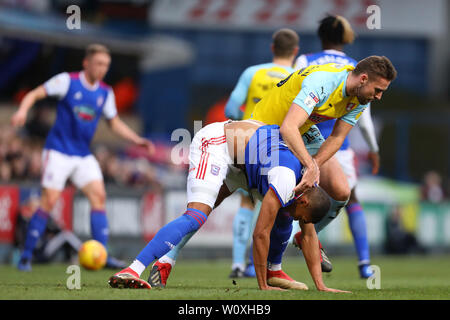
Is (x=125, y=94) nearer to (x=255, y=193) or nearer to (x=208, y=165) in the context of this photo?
(x=255, y=193)

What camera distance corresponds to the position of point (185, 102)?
89.5 ft

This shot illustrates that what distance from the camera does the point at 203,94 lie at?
112ft

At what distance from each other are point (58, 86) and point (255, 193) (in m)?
3.73

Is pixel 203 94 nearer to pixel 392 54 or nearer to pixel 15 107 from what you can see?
pixel 392 54

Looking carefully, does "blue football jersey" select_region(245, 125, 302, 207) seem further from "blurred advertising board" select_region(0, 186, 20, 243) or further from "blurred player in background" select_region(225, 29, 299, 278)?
"blurred advertising board" select_region(0, 186, 20, 243)

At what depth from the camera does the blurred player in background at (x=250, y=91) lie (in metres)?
8.22

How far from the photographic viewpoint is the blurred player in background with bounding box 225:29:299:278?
8219 mm

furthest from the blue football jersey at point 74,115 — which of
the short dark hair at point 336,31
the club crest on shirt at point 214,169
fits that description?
the club crest on shirt at point 214,169

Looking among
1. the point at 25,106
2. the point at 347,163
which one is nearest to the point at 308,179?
the point at 347,163

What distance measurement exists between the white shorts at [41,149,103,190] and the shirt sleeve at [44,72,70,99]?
0.66 meters

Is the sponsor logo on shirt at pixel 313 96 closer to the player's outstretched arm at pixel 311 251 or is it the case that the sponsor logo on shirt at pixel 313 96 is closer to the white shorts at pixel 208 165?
the white shorts at pixel 208 165

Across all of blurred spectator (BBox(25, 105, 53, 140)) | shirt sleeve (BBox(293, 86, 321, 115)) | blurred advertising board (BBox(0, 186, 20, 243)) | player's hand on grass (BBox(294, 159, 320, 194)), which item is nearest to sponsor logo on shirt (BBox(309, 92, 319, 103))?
shirt sleeve (BBox(293, 86, 321, 115))
